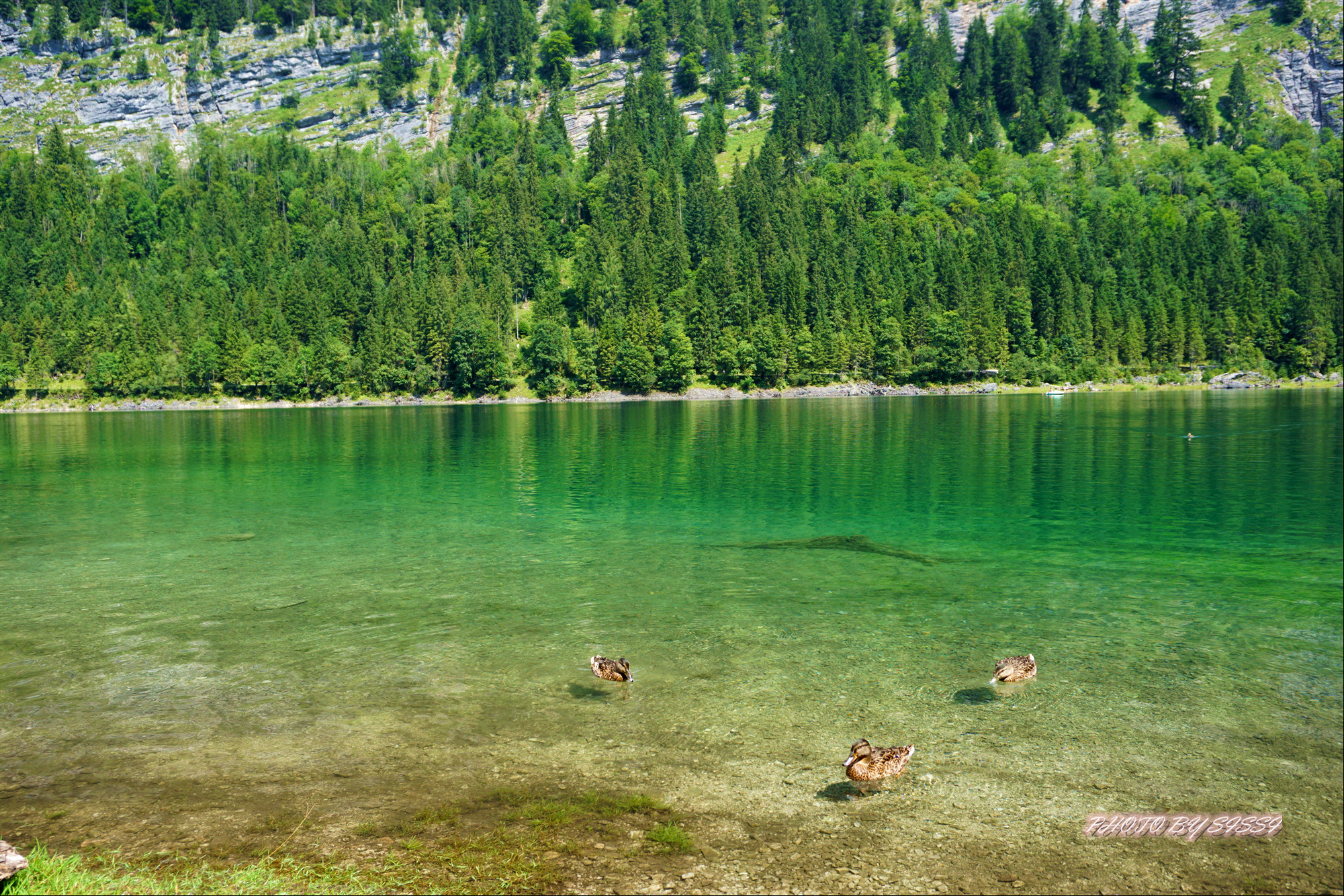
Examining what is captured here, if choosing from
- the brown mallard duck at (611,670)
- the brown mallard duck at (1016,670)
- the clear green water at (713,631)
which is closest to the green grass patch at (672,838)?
the clear green water at (713,631)

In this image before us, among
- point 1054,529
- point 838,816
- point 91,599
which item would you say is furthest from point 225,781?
point 1054,529

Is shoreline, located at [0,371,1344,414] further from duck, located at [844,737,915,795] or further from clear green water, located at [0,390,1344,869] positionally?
duck, located at [844,737,915,795]

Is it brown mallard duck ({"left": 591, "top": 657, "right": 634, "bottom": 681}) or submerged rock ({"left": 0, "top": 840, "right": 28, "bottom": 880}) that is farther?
brown mallard duck ({"left": 591, "top": 657, "right": 634, "bottom": 681})

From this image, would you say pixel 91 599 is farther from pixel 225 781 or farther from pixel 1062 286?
pixel 1062 286

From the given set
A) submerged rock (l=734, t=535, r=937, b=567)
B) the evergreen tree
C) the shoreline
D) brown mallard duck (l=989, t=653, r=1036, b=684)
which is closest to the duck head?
brown mallard duck (l=989, t=653, r=1036, b=684)

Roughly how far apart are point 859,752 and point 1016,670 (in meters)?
5.05

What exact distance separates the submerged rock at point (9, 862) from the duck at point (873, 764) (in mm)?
9158

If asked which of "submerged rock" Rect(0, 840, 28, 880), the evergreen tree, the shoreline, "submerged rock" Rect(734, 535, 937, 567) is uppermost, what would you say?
the evergreen tree

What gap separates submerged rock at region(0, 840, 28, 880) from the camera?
7.60m

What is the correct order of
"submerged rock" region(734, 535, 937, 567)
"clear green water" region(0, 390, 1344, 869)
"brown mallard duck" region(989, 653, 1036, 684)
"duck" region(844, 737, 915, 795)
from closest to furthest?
"duck" region(844, 737, 915, 795), "clear green water" region(0, 390, 1344, 869), "brown mallard duck" region(989, 653, 1036, 684), "submerged rock" region(734, 535, 937, 567)

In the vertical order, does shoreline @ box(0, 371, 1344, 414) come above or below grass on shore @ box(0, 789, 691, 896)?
above

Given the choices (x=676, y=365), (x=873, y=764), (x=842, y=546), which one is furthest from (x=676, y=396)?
(x=873, y=764)

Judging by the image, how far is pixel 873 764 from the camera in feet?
37.4

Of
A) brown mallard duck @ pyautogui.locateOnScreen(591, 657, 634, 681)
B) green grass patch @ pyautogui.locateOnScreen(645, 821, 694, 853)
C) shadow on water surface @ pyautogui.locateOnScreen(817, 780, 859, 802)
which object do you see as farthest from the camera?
brown mallard duck @ pyautogui.locateOnScreen(591, 657, 634, 681)
